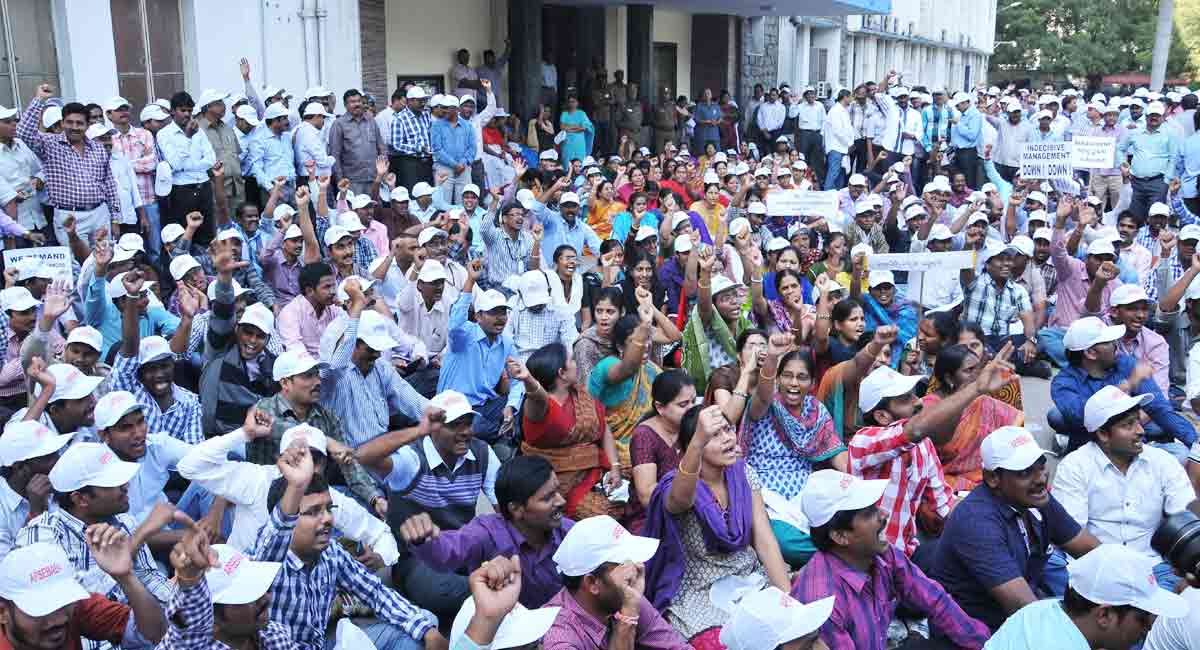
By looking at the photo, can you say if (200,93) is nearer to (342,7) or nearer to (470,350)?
(342,7)

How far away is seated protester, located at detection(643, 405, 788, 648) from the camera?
405 cm

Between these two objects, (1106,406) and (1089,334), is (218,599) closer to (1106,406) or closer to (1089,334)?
(1106,406)

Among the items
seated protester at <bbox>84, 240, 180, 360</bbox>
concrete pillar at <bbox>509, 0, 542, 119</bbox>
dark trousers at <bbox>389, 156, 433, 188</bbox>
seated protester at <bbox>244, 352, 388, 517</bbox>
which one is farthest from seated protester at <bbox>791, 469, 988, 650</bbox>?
concrete pillar at <bbox>509, 0, 542, 119</bbox>

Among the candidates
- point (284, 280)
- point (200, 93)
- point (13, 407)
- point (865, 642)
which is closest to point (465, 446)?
point (865, 642)

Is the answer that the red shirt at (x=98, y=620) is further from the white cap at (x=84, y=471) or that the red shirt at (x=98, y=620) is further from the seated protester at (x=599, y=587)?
the seated protester at (x=599, y=587)

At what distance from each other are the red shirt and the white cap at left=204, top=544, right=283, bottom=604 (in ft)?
1.55

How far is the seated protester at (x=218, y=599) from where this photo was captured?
307 cm

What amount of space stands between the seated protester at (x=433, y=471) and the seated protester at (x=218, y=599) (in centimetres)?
106

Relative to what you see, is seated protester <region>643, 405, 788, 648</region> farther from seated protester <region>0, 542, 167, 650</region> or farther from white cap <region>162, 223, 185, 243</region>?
white cap <region>162, 223, 185, 243</region>

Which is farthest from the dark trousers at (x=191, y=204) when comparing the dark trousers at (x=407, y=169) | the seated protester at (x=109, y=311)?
the seated protester at (x=109, y=311)

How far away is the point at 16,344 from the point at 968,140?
12.5m

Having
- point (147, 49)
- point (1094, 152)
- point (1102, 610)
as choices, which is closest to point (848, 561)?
point (1102, 610)

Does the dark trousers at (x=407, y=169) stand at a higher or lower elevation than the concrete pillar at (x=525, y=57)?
lower

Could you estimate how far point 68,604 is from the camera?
3.21m
